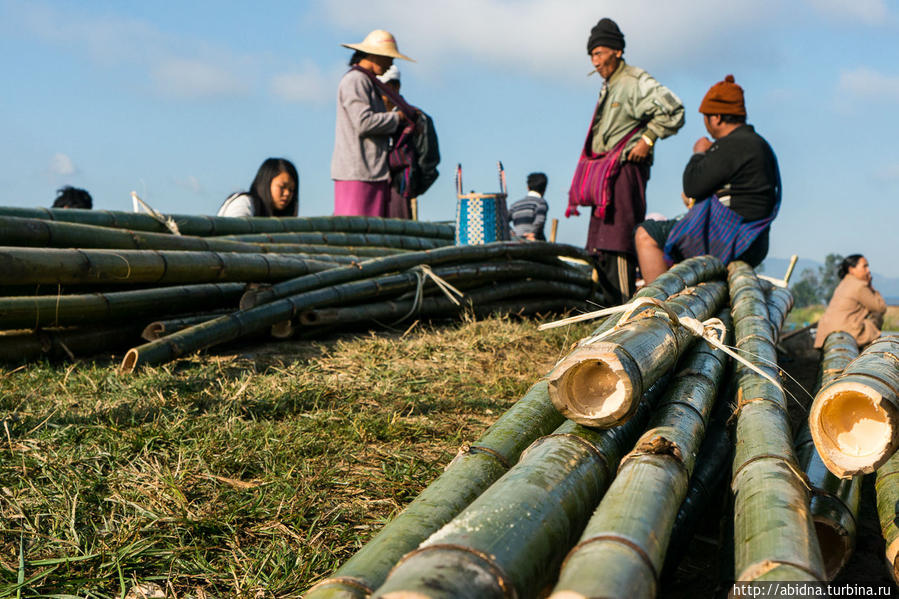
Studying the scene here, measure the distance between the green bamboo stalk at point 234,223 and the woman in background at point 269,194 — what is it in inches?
10.9

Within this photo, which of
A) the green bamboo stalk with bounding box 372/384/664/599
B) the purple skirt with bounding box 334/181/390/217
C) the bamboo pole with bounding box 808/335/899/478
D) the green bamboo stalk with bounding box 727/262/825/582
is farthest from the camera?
the purple skirt with bounding box 334/181/390/217

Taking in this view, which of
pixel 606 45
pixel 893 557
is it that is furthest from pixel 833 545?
pixel 606 45

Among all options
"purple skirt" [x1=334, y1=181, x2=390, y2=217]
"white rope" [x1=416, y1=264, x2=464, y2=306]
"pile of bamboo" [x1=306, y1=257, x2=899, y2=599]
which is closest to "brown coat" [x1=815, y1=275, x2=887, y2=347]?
"white rope" [x1=416, y1=264, x2=464, y2=306]

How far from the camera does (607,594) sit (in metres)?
1.11

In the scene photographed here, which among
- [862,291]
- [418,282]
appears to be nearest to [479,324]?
[418,282]

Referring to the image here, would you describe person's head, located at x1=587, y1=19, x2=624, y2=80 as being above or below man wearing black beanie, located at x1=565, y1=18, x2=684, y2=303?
above

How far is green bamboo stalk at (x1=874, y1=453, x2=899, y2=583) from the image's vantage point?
1708mm

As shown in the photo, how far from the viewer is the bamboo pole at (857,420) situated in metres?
1.62

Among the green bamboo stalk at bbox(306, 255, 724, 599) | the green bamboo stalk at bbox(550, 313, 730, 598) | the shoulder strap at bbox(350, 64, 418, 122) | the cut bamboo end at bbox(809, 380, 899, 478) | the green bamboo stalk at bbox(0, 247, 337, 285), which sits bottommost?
the green bamboo stalk at bbox(306, 255, 724, 599)

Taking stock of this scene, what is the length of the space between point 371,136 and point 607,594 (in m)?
5.70

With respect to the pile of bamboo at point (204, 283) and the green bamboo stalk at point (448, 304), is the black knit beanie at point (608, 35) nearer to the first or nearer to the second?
the pile of bamboo at point (204, 283)

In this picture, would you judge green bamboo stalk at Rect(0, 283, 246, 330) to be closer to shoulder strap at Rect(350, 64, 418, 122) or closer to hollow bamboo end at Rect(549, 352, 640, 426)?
shoulder strap at Rect(350, 64, 418, 122)

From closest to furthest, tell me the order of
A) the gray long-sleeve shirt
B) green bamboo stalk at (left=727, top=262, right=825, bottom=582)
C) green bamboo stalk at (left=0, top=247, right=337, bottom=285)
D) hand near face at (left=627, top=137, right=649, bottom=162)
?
green bamboo stalk at (left=727, top=262, right=825, bottom=582) < green bamboo stalk at (left=0, top=247, right=337, bottom=285) < hand near face at (left=627, top=137, right=649, bottom=162) < the gray long-sleeve shirt

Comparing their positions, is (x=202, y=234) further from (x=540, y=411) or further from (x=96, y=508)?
(x=540, y=411)
